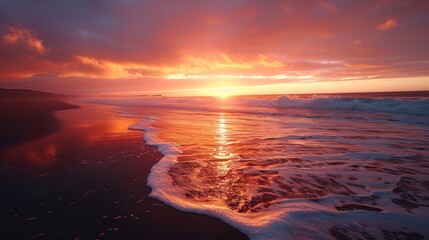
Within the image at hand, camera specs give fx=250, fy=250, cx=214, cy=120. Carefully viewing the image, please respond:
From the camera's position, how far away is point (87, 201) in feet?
14.0

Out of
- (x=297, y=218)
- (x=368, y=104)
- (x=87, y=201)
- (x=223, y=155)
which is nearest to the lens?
(x=297, y=218)

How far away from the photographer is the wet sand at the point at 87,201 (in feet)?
11.3

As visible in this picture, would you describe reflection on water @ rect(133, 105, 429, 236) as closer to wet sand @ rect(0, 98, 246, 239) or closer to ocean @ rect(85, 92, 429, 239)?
ocean @ rect(85, 92, 429, 239)

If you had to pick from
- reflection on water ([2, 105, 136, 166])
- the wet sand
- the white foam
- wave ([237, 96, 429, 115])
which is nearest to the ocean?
the white foam

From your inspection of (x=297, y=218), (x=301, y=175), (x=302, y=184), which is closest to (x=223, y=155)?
(x=301, y=175)

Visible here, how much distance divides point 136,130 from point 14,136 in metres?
4.78

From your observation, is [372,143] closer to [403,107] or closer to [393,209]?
[393,209]

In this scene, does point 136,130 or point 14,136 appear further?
point 136,130

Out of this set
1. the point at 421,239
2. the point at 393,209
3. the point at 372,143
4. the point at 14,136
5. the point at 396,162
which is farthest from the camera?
the point at 14,136

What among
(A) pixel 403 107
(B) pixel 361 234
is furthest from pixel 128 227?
(A) pixel 403 107

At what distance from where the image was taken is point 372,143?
8891 mm

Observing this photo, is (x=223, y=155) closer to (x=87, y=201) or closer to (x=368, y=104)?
→ (x=87, y=201)

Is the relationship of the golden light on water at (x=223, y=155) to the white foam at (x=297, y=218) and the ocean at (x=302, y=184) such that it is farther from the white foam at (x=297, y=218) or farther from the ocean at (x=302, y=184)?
the white foam at (x=297, y=218)

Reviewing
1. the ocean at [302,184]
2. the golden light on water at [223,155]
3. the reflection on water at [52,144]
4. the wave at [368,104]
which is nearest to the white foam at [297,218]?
the ocean at [302,184]
